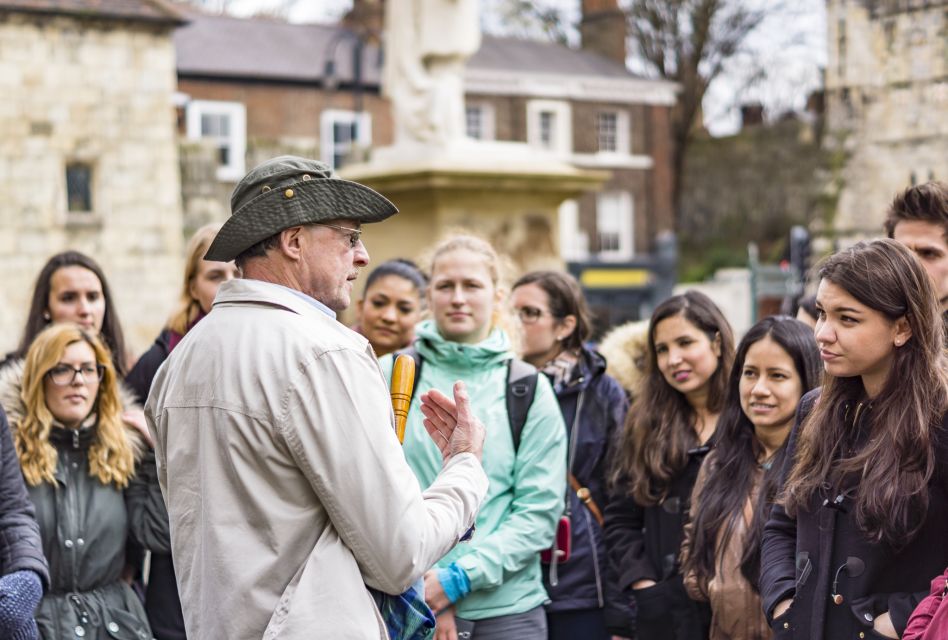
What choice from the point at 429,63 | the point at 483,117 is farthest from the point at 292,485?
the point at 483,117

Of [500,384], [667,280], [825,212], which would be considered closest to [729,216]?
[667,280]

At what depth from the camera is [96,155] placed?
75.0ft

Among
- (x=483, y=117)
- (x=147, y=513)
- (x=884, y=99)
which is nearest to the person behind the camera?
(x=147, y=513)

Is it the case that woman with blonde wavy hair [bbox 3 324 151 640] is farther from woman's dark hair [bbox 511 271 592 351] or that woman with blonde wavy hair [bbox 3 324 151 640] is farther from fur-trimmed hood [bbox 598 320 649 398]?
fur-trimmed hood [bbox 598 320 649 398]

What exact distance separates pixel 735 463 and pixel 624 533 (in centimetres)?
68

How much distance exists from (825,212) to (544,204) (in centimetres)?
2057

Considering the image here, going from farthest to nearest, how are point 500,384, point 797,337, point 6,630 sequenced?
point 500,384 → point 797,337 → point 6,630

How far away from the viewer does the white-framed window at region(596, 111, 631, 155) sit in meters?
39.2

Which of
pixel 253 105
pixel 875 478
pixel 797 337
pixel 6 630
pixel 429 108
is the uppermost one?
pixel 253 105

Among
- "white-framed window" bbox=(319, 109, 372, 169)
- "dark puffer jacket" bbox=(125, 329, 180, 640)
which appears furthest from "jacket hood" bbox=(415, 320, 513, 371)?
"white-framed window" bbox=(319, 109, 372, 169)

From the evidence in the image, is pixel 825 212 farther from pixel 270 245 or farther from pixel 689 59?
pixel 270 245

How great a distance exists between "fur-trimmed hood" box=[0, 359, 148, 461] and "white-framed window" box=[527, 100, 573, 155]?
33051mm

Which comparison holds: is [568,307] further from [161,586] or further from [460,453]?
[460,453]

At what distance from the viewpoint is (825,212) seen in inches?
1077
